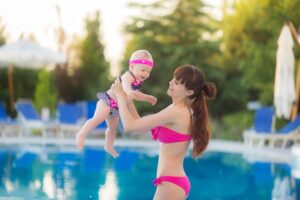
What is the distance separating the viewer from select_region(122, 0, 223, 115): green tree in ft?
56.1

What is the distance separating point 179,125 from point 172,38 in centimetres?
1507

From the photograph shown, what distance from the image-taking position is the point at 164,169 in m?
3.24

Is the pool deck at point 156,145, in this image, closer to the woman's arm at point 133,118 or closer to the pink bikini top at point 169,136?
the pink bikini top at point 169,136

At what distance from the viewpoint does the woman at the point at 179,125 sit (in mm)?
3121

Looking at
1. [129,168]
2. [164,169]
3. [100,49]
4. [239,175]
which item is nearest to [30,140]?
[129,168]

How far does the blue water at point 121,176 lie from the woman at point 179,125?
330 centimetres

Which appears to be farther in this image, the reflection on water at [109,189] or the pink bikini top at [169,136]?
the reflection on water at [109,189]

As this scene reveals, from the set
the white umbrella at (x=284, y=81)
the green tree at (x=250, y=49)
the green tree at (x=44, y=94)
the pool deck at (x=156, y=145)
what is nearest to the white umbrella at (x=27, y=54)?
the green tree at (x=44, y=94)

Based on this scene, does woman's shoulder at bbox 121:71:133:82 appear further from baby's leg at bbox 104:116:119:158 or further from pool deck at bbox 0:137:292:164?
pool deck at bbox 0:137:292:164

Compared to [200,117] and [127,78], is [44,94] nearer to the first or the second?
[127,78]

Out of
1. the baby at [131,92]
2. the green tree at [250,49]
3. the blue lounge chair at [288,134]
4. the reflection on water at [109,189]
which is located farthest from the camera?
the green tree at [250,49]

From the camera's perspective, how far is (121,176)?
27.4ft

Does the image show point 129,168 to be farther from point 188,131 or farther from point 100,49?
point 100,49

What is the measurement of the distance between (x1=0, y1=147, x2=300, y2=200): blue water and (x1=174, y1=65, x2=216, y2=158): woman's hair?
3406mm
